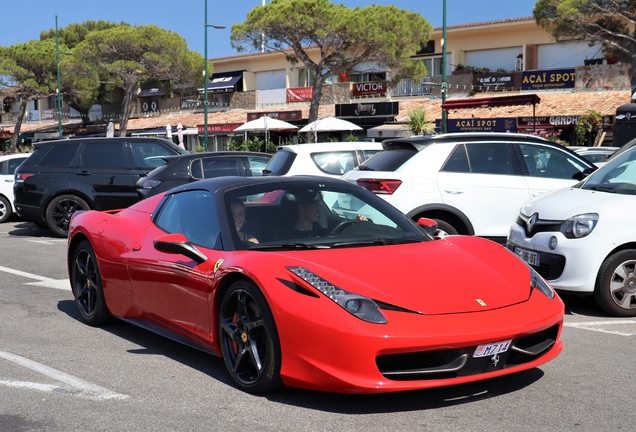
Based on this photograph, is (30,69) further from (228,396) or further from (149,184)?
(228,396)

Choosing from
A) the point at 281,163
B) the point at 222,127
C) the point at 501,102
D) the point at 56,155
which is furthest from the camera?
the point at 222,127

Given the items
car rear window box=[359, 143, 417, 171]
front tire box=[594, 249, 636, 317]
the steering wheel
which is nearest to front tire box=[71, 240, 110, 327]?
the steering wheel

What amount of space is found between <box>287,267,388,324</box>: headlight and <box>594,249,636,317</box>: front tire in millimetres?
3424

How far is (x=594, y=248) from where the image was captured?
Answer: 6801mm

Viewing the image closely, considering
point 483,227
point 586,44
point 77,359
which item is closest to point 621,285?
point 483,227

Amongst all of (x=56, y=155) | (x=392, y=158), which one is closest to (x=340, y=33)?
(x=56, y=155)

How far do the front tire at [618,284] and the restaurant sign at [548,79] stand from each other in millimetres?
28373

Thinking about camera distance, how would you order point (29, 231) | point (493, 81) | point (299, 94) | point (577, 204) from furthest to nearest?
point (299, 94)
point (493, 81)
point (29, 231)
point (577, 204)

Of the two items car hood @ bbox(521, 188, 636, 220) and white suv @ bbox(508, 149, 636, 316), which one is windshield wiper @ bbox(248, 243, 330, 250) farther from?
car hood @ bbox(521, 188, 636, 220)

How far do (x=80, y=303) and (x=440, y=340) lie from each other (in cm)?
381

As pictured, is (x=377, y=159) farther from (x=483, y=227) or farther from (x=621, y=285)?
(x=621, y=285)

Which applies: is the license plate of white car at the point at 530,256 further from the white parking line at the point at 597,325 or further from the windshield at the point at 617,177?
the windshield at the point at 617,177

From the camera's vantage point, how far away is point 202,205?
18.1 ft

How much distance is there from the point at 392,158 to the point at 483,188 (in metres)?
1.14
